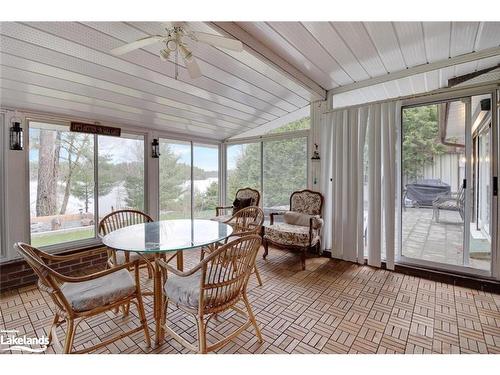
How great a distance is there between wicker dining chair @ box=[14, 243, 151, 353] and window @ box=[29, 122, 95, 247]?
180 cm

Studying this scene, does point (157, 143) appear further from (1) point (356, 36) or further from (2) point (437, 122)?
(2) point (437, 122)

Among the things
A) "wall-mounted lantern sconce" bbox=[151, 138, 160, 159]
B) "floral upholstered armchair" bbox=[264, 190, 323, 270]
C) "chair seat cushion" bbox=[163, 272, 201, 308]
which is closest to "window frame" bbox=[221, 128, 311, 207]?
"floral upholstered armchair" bbox=[264, 190, 323, 270]

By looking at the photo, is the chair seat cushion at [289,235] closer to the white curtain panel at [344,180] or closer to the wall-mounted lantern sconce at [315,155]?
the white curtain panel at [344,180]

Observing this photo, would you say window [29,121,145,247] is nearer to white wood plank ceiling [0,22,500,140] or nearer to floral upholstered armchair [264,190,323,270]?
white wood plank ceiling [0,22,500,140]

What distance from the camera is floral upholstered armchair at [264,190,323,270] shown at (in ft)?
10.2

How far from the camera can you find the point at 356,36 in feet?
7.17

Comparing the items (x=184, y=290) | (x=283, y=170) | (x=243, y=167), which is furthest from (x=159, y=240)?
(x=243, y=167)

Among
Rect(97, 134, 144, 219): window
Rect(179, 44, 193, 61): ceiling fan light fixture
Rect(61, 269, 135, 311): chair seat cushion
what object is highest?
Rect(179, 44, 193, 61): ceiling fan light fixture

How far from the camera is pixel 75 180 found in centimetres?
329

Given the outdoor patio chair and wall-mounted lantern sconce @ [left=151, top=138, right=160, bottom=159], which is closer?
the outdoor patio chair

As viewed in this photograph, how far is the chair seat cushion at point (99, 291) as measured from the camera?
1.46 m

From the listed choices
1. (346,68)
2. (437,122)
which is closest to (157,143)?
(346,68)

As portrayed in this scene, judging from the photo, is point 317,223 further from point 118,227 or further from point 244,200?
point 118,227
